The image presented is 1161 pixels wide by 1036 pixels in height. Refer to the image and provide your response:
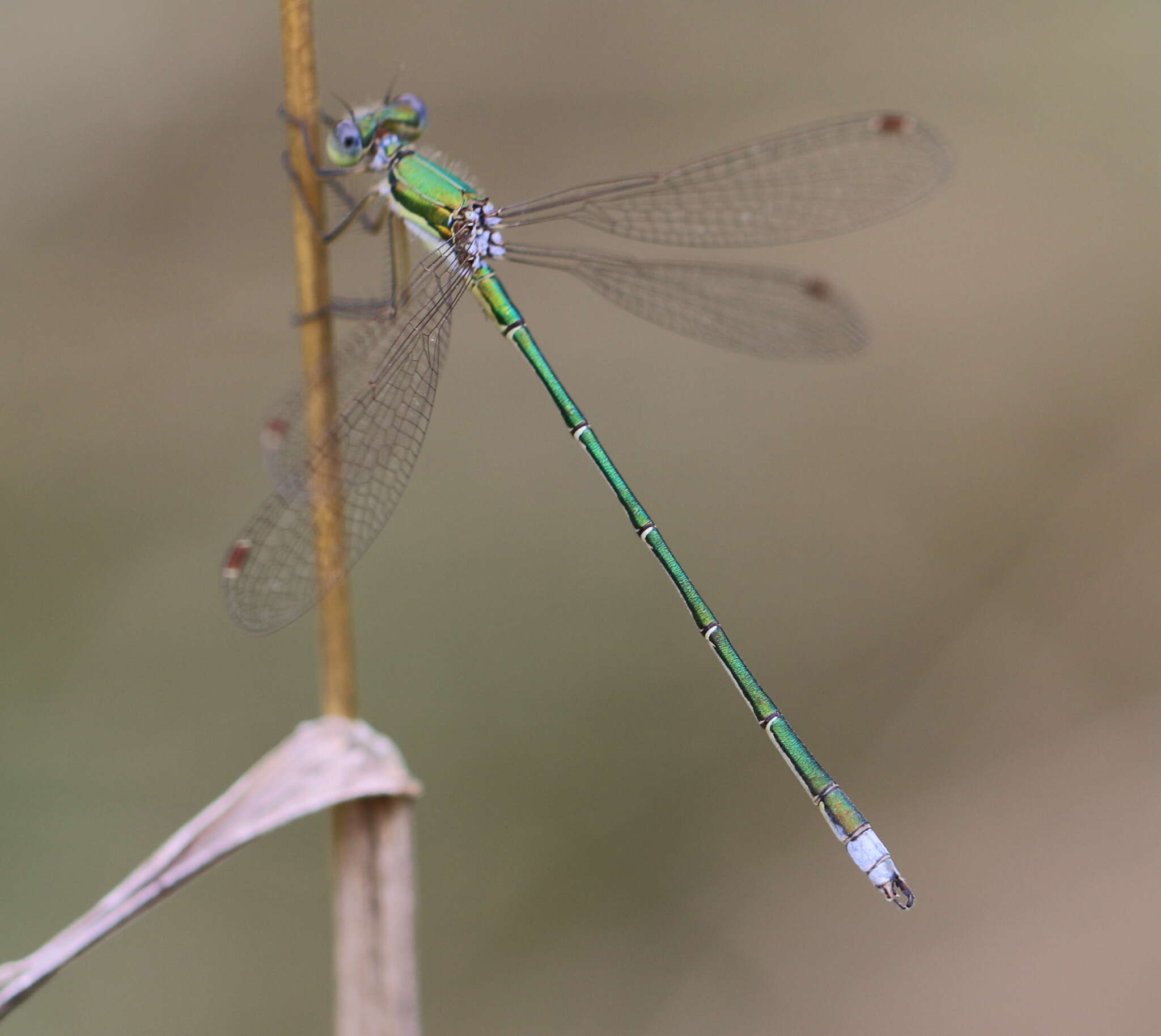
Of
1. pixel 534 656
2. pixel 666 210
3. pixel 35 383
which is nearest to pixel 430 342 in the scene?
pixel 666 210

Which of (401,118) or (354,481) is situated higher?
(401,118)

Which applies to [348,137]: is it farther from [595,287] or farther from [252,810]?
[252,810]

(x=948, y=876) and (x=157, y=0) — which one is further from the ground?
(x=157, y=0)

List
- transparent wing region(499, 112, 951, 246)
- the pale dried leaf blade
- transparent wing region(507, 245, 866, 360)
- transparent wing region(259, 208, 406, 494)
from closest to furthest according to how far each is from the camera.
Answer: the pale dried leaf blade → transparent wing region(259, 208, 406, 494) → transparent wing region(499, 112, 951, 246) → transparent wing region(507, 245, 866, 360)

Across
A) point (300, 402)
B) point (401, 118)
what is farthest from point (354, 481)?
point (401, 118)

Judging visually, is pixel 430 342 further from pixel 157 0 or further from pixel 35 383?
pixel 157 0

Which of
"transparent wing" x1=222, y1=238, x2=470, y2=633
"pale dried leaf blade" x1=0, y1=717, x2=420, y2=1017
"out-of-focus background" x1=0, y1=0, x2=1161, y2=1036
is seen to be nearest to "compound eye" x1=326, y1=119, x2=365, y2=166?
"transparent wing" x1=222, y1=238, x2=470, y2=633

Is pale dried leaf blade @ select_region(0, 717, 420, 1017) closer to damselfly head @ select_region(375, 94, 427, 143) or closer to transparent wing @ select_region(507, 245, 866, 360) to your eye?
damselfly head @ select_region(375, 94, 427, 143)
